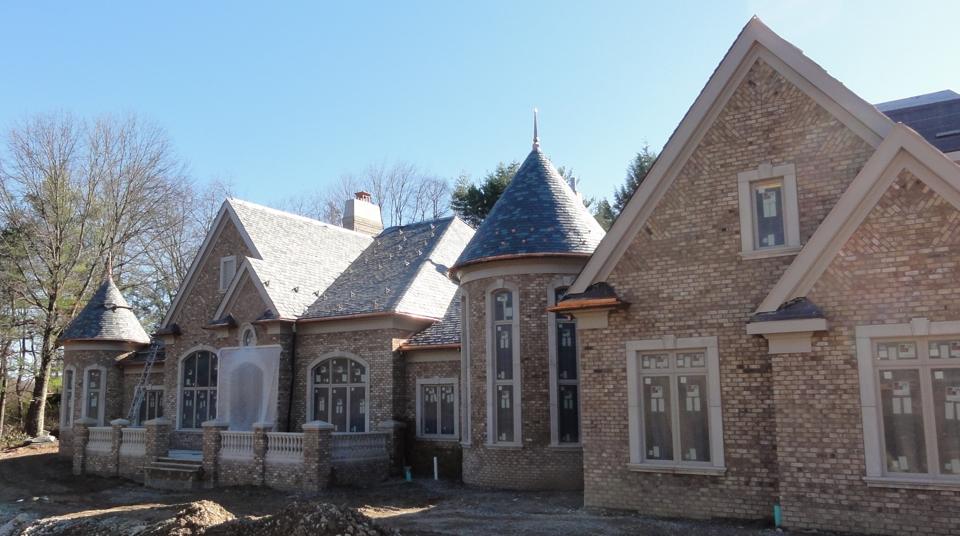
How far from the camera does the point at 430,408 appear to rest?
20.8 m

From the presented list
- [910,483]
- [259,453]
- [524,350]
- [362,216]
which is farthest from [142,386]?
[910,483]

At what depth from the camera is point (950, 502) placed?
980 centimetres

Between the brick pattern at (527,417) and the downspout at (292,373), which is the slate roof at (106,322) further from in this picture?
the brick pattern at (527,417)

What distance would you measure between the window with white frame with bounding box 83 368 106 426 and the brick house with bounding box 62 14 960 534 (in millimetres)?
10798

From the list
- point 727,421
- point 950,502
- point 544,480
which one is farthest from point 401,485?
point 950,502

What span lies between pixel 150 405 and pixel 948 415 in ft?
84.0

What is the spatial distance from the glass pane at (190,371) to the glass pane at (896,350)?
20.7 metres

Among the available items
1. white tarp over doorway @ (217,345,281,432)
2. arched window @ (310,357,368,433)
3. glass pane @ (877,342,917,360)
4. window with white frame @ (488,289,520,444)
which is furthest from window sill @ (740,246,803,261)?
white tarp over doorway @ (217,345,281,432)

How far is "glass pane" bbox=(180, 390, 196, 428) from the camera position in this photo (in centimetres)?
2481

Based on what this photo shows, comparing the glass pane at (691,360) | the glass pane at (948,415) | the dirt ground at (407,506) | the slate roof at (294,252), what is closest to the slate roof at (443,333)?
the dirt ground at (407,506)

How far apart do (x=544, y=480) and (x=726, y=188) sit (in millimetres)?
7592

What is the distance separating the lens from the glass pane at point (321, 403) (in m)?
22.1

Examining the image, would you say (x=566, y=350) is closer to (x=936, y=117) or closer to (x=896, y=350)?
(x=896, y=350)

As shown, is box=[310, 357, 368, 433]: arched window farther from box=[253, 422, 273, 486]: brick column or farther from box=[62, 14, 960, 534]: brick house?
box=[253, 422, 273, 486]: brick column
